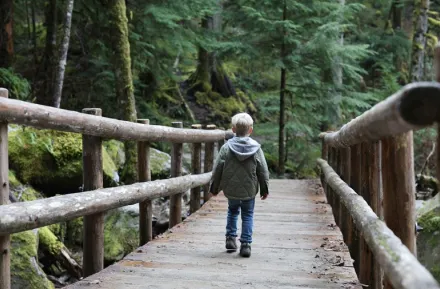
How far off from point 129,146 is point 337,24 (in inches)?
254

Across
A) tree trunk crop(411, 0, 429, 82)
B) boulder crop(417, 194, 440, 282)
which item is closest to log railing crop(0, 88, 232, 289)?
boulder crop(417, 194, 440, 282)

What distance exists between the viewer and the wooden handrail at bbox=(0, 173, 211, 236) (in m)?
3.29

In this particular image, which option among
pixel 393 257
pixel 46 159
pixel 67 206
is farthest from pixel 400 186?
pixel 46 159

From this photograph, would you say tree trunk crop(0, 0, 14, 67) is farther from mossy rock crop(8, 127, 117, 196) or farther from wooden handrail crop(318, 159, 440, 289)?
wooden handrail crop(318, 159, 440, 289)

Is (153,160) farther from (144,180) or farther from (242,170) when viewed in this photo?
(242,170)

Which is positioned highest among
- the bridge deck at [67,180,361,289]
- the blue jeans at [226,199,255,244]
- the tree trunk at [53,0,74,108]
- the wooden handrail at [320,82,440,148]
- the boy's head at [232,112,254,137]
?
the tree trunk at [53,0,74,108]

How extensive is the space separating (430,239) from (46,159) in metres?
6.05

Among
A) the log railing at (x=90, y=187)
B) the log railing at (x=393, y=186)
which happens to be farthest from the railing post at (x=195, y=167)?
the log railing at (x=393, y=186)

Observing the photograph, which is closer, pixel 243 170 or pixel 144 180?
pixel 243 170

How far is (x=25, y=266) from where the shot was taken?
18.8 ft

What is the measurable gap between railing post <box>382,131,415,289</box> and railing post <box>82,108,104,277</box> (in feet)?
8.76

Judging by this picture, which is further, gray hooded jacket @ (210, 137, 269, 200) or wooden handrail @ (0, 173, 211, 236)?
gray hooded jacket @ (210, 137, 269, 200)

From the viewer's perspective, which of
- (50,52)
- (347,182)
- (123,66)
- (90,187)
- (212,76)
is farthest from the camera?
(212,76)

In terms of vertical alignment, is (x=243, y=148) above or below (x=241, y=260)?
above
